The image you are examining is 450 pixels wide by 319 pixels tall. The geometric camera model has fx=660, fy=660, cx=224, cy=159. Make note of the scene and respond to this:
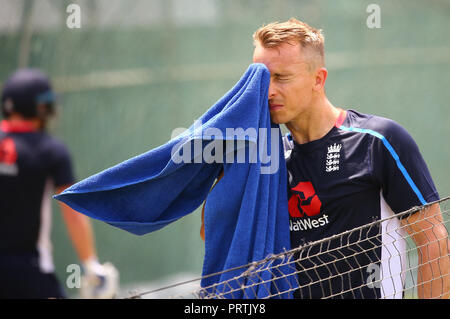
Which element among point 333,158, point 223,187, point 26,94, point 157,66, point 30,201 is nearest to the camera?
point 223,187

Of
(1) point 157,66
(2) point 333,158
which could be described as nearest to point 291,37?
(2) point 333,158

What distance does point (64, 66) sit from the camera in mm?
5074

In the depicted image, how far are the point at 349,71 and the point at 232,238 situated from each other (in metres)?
4.26

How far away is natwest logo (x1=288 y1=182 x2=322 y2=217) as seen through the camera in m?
2.54

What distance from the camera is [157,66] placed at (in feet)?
18.0

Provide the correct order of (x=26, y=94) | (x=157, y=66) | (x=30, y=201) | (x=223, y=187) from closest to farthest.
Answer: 1. (x=223, y=187)
2. (x=30, y=201)
3. (x=26, y=94)
4. (x=157, y=66)

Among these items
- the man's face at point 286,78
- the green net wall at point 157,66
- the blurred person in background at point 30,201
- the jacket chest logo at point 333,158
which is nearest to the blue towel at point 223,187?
the man's face at point 286,78

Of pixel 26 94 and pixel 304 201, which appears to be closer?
pixel 304 201

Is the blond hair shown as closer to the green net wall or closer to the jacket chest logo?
the jacket chest logo

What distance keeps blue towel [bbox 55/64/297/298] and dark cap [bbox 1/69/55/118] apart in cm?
177

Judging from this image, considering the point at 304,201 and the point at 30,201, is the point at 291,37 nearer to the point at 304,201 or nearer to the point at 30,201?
the point at 304,201

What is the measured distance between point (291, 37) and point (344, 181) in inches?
23.1

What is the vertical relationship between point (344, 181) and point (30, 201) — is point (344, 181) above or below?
above
